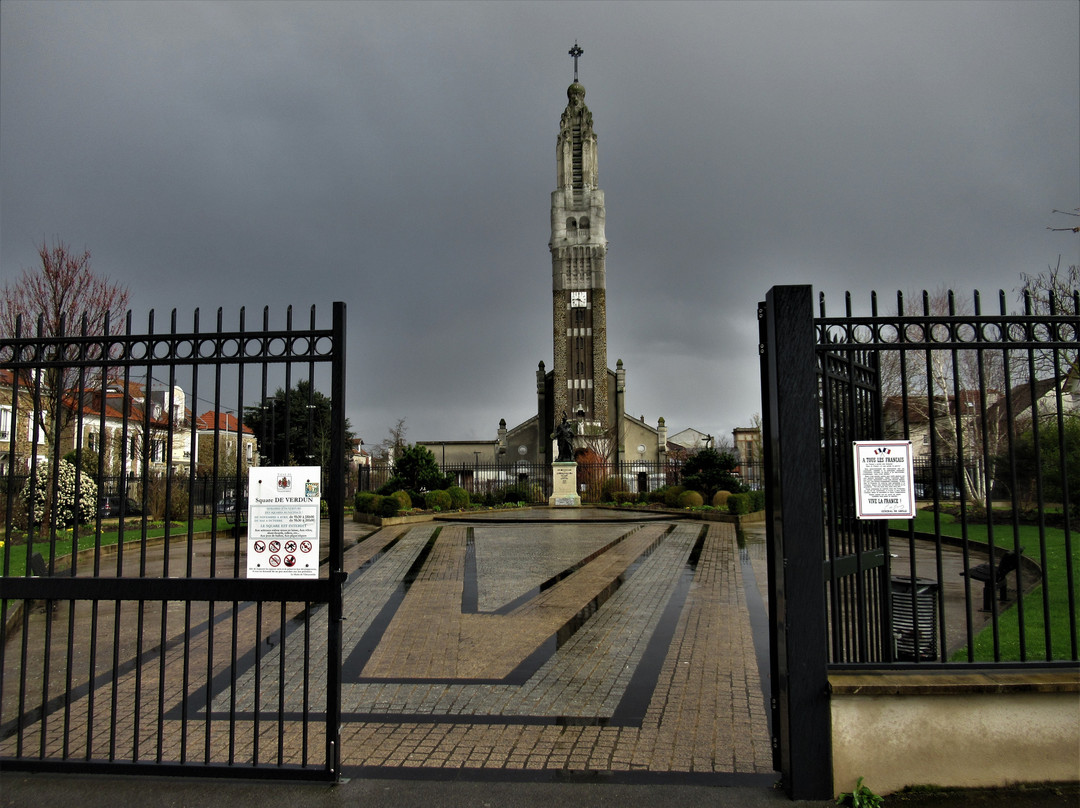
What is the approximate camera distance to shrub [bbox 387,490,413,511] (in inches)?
927

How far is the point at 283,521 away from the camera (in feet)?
14.1

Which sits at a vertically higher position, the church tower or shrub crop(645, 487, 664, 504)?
the church tower

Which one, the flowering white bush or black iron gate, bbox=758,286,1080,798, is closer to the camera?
black iron gate, bbox=758,286,1080,798

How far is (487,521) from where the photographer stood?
24.1 metres

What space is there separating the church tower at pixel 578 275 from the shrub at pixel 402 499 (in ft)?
150

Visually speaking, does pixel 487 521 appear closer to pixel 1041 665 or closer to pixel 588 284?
pixel 1041 665

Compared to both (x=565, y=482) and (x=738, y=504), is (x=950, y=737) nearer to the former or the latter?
(x=738, y=504)

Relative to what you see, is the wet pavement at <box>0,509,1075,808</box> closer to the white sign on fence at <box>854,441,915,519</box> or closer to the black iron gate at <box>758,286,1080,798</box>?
the black iron gate at <box>758,286,1080,798</box>

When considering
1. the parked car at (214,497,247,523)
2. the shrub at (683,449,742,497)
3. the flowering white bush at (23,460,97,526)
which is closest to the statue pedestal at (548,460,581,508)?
the shrub at (683,449,742,497)

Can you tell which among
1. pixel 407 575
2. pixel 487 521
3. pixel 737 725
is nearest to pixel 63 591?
pixel 737 725

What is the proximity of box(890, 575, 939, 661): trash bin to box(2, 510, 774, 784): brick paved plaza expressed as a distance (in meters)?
1.26

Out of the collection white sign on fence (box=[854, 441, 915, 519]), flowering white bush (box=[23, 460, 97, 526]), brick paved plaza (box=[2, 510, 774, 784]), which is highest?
white sign on fence (box=[854, 441, 915, 519])

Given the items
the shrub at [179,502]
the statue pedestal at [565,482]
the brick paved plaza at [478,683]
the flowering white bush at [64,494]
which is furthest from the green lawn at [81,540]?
the statue pedestal at [565,482]

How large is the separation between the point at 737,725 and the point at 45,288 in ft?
73.1
